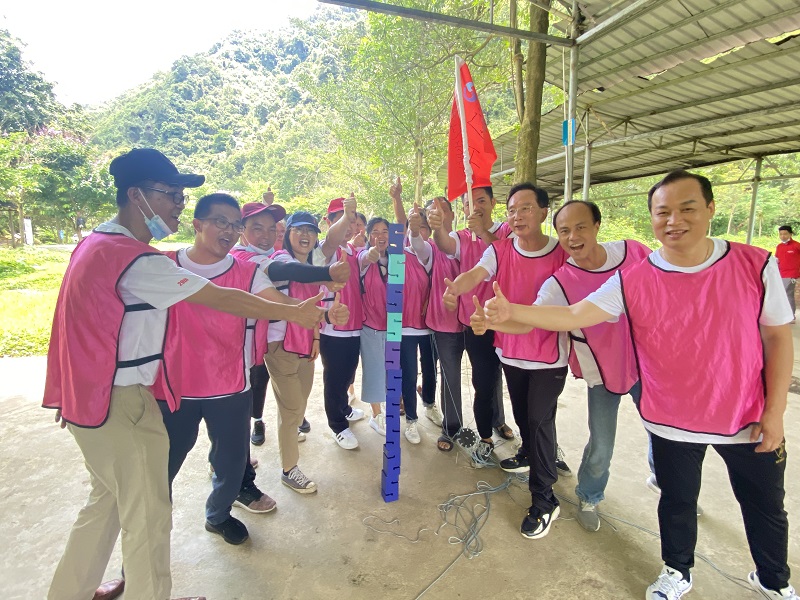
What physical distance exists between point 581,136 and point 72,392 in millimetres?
8100

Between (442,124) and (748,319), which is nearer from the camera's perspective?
(748,319)

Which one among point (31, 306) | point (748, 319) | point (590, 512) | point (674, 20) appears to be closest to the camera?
point (748, 319)

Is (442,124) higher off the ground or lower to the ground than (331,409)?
higher

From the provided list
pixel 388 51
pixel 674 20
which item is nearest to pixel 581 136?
pixel 674 20

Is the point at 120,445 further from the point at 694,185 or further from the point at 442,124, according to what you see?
the point at 442,124

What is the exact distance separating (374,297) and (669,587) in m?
2.33

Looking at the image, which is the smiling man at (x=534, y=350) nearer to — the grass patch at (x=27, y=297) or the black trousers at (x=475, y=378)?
the black trousers at (x=475, y=378)

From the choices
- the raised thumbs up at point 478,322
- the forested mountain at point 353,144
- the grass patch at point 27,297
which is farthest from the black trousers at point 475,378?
the grass patch at point 27,297

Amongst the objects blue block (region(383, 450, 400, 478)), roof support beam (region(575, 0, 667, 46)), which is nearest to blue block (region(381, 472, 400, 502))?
blue block (region(383, 450, 400, 478))

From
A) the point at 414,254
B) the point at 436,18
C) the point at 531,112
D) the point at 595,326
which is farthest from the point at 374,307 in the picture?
the point at 531,112

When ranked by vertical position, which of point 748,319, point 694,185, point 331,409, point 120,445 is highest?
point 694,185

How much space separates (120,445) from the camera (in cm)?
147

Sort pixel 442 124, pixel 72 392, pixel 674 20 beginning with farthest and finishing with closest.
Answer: pixel 442 124 → pixel 674 20 → pixel 72 392

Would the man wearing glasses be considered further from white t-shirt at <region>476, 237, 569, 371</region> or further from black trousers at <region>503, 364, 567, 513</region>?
black trousers at <region>503, 364, 567, 513</region>
